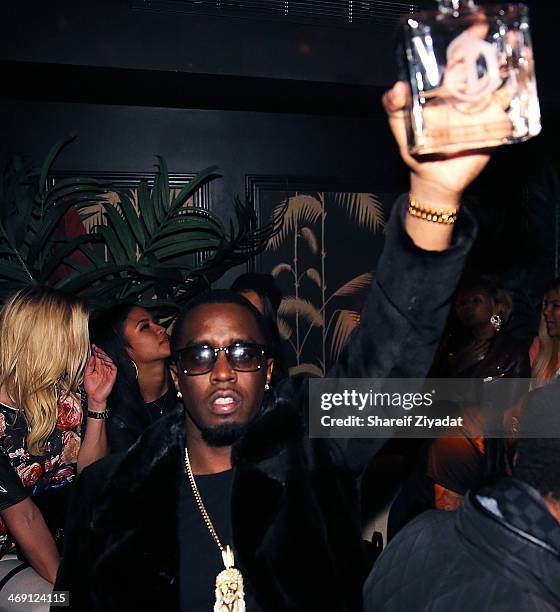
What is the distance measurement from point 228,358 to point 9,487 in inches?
39.6

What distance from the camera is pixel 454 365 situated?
393 centimetres

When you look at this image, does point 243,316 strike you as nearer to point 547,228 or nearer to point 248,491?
point 248,491

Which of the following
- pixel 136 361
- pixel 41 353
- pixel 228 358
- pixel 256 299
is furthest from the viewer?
pixel 256 299

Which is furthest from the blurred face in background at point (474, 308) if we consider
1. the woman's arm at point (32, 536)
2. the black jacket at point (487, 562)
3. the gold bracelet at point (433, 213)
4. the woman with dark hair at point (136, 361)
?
the gold bracelet at point (433, 213)

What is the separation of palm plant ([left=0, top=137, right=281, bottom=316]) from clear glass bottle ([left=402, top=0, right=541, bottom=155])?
3.21 meters

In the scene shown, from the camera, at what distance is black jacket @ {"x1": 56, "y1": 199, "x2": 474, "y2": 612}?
141 centimetres

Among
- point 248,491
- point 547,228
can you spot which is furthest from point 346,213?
point 248,491

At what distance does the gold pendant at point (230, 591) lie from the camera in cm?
169

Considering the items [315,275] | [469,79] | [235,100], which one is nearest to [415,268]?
[469,79]

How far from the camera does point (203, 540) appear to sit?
1.82m

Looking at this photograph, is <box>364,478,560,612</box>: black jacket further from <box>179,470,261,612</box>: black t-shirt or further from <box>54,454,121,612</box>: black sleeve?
<box>54,454,121,612</box>: black sleeve

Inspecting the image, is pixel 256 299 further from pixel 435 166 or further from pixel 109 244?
pixel 435 166

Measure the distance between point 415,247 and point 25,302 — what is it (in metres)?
2.01

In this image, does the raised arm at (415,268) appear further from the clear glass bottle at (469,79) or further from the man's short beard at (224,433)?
the man's short beard at (224,433)
